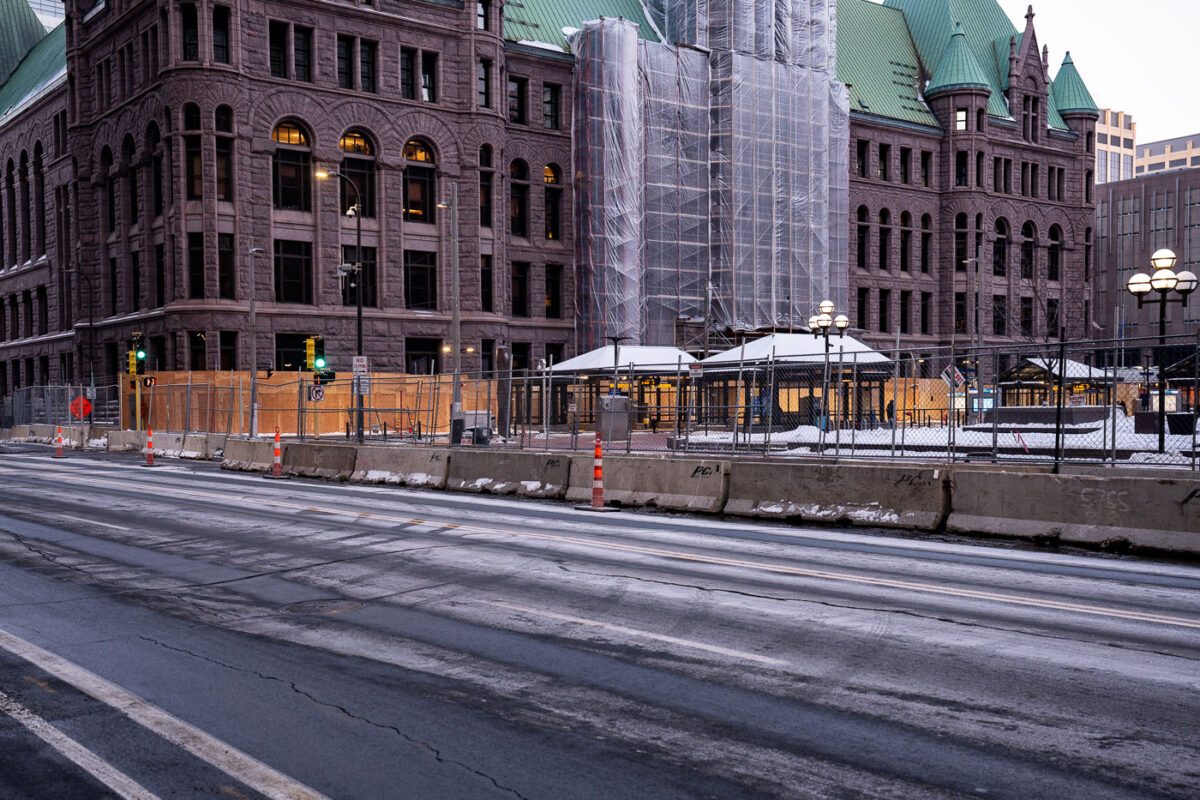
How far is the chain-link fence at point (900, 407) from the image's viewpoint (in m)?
14.6

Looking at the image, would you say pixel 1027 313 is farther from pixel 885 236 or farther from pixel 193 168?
pixel 193 168

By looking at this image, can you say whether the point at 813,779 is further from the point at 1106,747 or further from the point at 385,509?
the point at 385,509

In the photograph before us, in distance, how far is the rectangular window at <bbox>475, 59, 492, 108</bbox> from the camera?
52.9 metres

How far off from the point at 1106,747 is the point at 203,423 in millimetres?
40473

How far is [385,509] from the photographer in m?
17.6

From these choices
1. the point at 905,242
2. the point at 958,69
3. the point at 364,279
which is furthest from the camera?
the point at 905,242

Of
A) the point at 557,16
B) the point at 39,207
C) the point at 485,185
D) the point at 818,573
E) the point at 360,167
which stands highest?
the point at 557,16

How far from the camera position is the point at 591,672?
6.65 metres

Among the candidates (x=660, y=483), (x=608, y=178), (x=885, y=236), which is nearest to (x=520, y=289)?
(x=608, y=178)

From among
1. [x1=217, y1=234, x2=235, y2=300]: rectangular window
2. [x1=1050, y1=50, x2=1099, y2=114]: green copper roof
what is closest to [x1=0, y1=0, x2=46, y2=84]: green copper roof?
[x1=217, y1=234, x2=235, y2=300]: rectangular window

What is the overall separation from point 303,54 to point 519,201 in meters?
13.7

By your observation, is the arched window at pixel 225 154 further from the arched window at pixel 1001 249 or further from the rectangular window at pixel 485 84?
the arched window at pixel 1001 249

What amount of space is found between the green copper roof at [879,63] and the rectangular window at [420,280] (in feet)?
110

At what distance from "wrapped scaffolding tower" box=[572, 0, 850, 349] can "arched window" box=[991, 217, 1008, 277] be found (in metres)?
19.8
